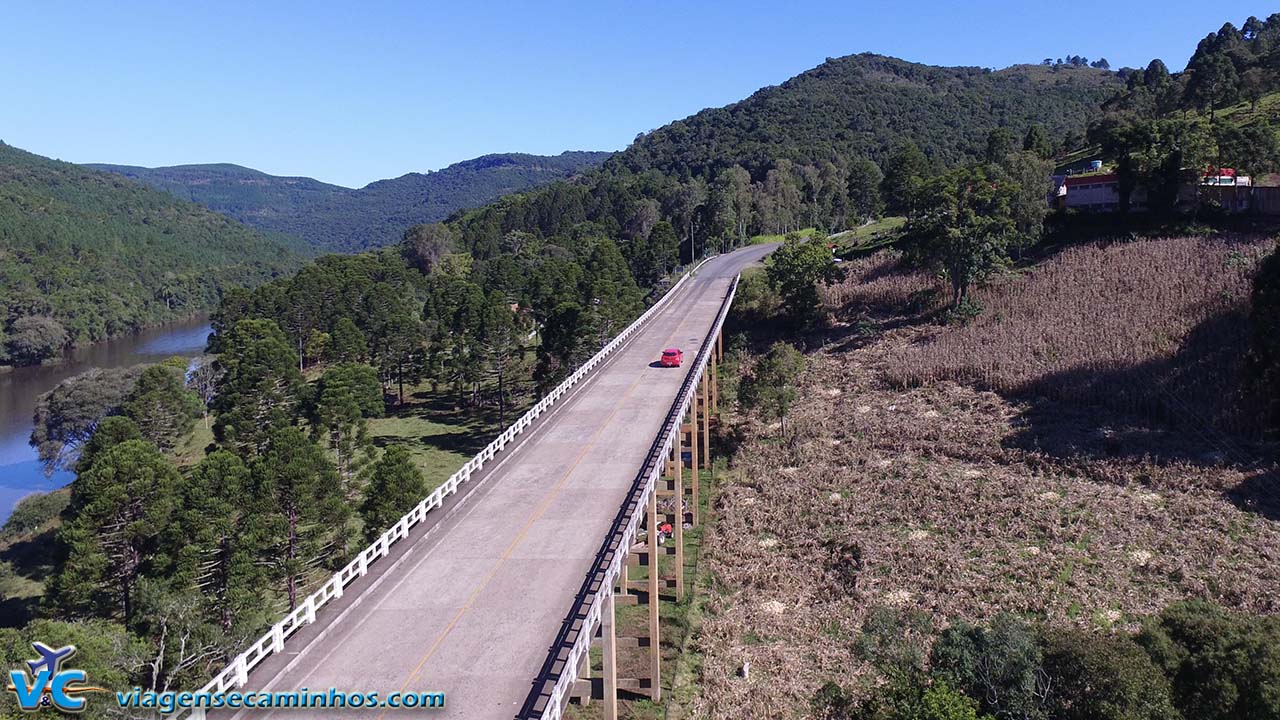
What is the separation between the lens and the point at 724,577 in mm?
33812

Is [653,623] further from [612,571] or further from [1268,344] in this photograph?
[1268,344]

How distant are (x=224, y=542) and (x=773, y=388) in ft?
99.5

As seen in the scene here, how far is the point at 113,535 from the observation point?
104 feet

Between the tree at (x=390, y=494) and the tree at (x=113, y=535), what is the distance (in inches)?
296

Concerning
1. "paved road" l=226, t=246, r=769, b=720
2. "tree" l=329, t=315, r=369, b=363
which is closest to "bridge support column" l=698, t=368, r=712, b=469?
"paved road" l=226, t=246, r=769, b=720

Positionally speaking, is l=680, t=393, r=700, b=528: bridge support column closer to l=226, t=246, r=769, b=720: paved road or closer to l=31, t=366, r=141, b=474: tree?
l=226, t=246, r=769, b=720: paved road

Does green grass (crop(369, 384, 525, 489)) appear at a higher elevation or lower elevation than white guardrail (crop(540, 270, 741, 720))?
lower

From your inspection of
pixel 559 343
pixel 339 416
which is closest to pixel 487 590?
pixel 339 416

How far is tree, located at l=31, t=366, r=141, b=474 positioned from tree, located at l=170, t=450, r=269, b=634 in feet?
139

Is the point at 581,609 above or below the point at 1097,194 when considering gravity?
below

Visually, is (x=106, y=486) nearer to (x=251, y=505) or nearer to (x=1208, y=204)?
(x=251, y=505)

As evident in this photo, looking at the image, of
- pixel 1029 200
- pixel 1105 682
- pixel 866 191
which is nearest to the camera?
pixel 1105 682

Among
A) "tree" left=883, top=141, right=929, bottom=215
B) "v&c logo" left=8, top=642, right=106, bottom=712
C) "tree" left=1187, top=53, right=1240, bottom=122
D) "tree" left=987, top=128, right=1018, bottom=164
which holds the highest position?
"tree" left=1187, top=53, right=1240, bottom=122

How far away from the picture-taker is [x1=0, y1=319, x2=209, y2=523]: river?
67.1 m
